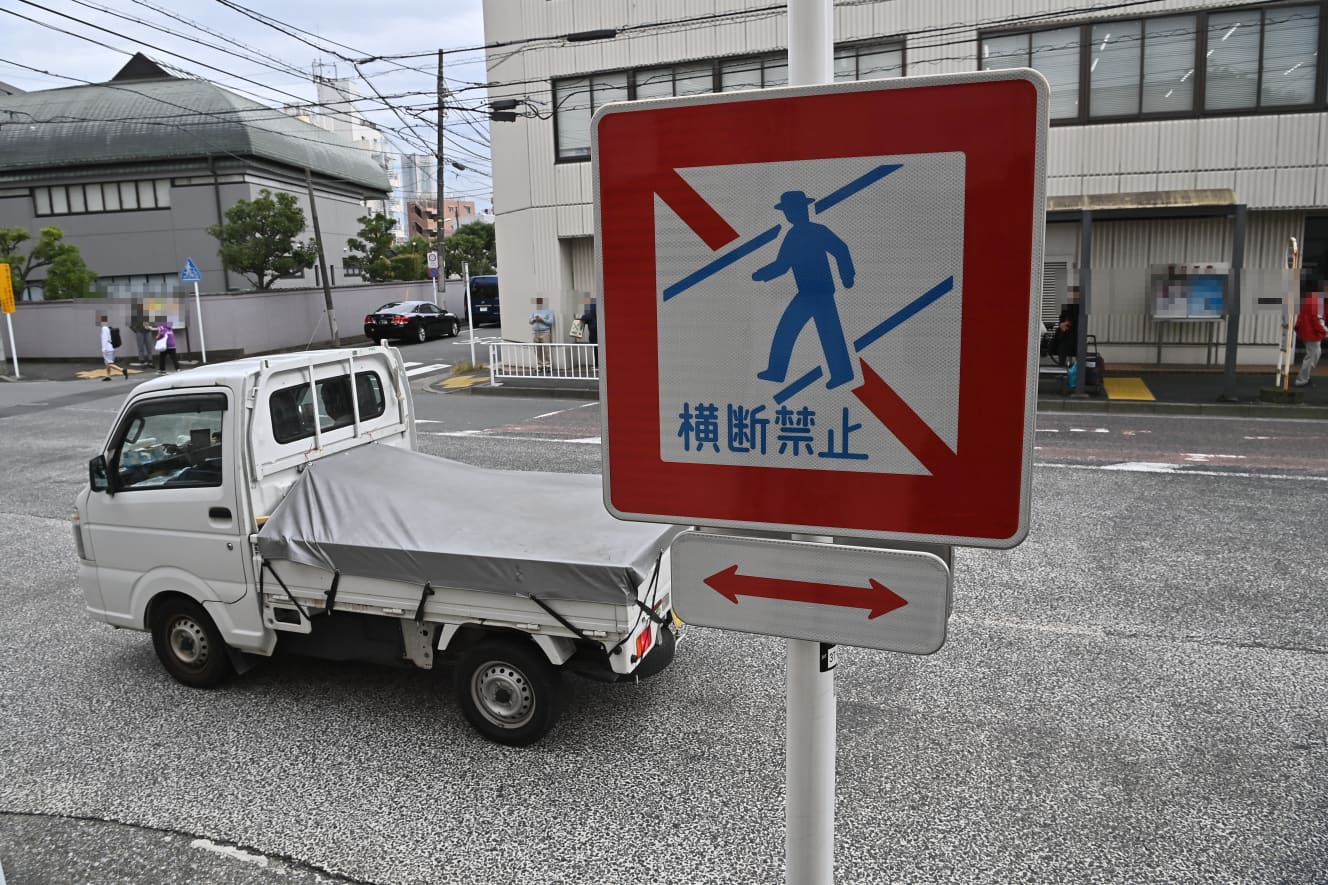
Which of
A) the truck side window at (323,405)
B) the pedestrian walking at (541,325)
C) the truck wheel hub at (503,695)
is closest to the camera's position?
the truck wheel hub at (503,695)

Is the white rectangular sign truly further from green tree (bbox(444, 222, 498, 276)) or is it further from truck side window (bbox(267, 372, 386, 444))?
green tree (bbox(444, 222, 498, 276))

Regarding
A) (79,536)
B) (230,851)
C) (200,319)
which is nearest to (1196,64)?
(79,536)

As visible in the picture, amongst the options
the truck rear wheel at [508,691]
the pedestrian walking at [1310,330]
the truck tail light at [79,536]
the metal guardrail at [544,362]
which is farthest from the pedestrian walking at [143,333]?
the pedestrian walking at [1310,330]

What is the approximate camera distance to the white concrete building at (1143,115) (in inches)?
734

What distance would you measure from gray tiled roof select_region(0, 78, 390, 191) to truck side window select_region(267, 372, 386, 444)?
37.5 metres

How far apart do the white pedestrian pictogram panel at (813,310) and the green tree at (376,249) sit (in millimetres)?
44937

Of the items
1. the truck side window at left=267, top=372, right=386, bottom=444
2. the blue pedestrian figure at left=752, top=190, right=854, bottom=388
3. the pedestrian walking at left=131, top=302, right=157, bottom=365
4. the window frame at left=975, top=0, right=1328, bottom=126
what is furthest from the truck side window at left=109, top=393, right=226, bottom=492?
the pedestrian walking at left=131, top=302, right=157, bottom=365

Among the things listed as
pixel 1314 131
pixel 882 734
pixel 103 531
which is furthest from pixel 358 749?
pixel 1314 131

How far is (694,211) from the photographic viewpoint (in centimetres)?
183

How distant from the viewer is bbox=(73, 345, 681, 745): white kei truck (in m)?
5.13

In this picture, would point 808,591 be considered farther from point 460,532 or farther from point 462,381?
point 462,381

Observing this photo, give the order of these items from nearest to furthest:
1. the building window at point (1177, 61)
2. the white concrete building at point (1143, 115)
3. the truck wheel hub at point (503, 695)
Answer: the truck wheel hub at point (503, 695) → the building window at point (1177, 61) → the white concrete building at point (1143, 115)

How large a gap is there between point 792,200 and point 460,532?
13.3ft

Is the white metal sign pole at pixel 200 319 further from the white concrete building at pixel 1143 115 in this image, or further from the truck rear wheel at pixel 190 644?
the truck rear wheel at pixel 190 644
